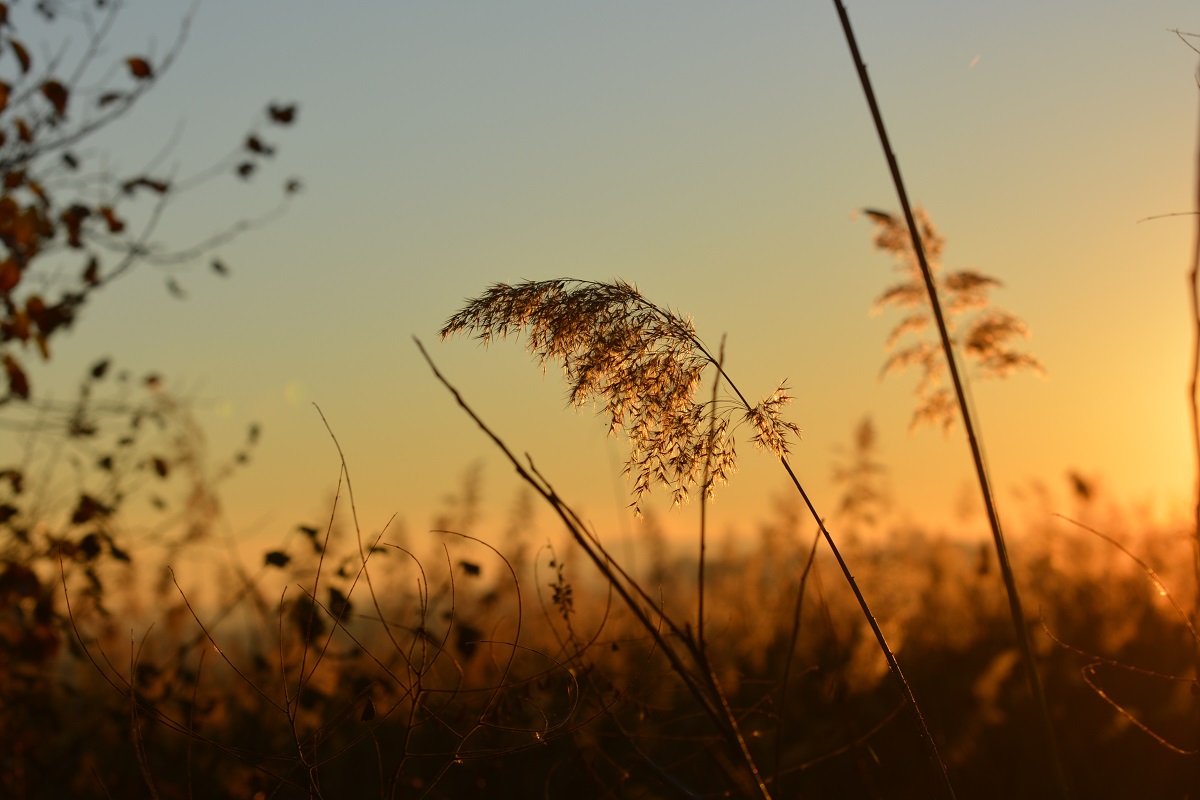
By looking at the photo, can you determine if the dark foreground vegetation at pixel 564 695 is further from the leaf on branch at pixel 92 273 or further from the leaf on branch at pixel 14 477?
the leaf on branch at pixel 92 273

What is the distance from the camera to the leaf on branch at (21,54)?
3.41 meters

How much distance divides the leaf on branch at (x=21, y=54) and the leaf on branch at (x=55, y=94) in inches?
4.5

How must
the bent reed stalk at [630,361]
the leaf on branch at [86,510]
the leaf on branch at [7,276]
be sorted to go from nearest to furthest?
the bent reed stalk at [630,361] < the leaf on branch at [7,276] < the leaf on branch at [86,510]

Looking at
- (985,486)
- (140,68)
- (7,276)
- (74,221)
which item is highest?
(140,68)

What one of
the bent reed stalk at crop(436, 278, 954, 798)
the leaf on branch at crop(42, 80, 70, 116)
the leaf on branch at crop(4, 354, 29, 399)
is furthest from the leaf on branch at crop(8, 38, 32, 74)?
the bent reed stalk at crop(436, 278, 954, 798)

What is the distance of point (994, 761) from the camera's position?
14.2 feet

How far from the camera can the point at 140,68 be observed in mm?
3887

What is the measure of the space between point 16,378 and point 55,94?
1084 millimetres

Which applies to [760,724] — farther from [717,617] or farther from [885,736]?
[717,617]

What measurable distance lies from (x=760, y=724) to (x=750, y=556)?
6.18 m

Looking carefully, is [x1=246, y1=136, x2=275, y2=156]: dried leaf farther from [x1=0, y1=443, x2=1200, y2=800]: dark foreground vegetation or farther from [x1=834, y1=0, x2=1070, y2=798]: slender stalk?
[x1=834, y1=0, x2=1070, y2=798]: slender stalk

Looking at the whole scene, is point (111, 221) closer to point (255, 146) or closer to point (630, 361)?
point (255, 146)

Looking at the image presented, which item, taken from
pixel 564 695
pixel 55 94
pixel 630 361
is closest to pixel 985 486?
pixel 630 361

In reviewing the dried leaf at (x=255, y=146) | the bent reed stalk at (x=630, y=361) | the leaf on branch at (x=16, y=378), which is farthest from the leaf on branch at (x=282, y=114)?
the bent reed stalk at (x=630, y=361)
